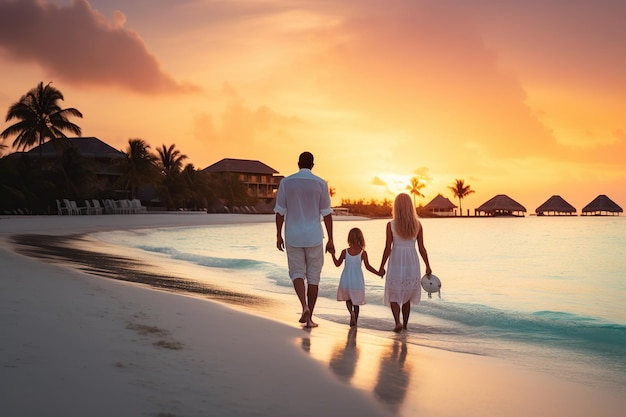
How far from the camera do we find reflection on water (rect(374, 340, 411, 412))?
3.62 meters

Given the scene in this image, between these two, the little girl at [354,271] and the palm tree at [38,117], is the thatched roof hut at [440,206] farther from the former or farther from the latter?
the little girl at [354,271]

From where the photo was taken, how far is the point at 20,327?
4129 millimetres

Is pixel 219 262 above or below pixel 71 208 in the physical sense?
below

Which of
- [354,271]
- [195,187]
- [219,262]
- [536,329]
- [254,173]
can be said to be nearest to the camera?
[354,271]

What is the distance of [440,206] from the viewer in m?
134

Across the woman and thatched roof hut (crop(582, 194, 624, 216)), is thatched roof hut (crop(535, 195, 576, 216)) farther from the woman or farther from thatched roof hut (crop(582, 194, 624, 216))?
the woman

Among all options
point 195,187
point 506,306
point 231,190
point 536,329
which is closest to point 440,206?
point 231,190

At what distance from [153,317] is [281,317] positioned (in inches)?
79.9

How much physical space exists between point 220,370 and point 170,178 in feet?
196

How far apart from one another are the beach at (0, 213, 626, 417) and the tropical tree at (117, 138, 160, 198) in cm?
4897

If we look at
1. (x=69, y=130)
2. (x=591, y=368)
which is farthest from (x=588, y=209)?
(x=591, y=368)

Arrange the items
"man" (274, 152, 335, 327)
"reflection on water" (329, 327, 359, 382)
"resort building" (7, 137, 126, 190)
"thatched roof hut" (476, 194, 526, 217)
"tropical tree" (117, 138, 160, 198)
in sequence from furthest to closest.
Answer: "thatched roof hut" (476, 194, 526, 217), "resort building" (7, 137, 126, 190), "tropical tree" (117, 138, 160, 198), "man" (274, 152, 335, 327), "reflection on water" (329, 327, 359, 382)

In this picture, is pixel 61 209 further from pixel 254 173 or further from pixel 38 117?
pixel 254 173

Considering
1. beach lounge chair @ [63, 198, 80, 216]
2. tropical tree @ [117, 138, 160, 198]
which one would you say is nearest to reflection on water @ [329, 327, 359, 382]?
beach lounge chair @ [63, 198, 80, 216]
